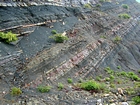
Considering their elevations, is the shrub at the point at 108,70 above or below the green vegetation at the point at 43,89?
below

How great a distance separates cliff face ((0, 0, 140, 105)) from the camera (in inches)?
502

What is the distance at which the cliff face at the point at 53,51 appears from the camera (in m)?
12.8

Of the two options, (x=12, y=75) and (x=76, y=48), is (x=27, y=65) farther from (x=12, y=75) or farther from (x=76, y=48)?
(x=76, y=48)

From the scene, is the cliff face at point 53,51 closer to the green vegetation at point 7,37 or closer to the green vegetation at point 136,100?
the green vegetation at point 7,37

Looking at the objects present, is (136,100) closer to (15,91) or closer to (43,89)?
(43,89)

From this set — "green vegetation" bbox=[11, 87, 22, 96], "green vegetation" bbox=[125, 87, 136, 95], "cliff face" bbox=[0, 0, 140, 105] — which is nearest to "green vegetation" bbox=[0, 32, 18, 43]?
"cliff face" bbox=[0, 0, 140, 105]

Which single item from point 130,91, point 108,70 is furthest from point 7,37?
point 108,70

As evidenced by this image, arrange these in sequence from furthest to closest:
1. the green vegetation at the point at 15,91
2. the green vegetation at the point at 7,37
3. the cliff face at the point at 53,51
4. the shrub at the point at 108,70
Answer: the shrub at the point at 108,70 < the green vegetation at the point at 7,37 < the cliff face at the point at 53,51 < the green vegetation at the point at 15,91

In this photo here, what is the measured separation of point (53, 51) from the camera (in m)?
16.2

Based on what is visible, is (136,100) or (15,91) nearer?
(15,91)

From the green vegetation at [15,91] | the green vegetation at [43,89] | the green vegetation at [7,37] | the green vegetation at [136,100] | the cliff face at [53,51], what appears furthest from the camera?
the green vegetation at [7,37]

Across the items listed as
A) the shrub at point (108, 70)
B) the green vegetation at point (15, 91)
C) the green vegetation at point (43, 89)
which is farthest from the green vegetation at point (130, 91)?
the green vegetation at point (15, 91)

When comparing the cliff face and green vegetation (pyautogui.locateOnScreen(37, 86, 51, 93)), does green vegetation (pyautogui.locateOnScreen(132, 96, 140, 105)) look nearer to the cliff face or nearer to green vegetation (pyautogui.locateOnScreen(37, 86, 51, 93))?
the cliff face

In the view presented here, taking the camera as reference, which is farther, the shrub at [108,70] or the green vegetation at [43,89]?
the shrub at [108,70]
